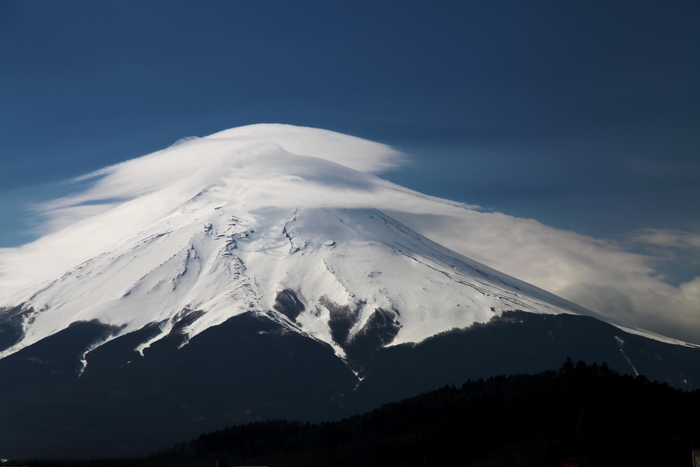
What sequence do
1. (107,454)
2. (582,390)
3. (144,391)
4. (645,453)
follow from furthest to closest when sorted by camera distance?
(144,391), (107,454), (582,390), (645,453)

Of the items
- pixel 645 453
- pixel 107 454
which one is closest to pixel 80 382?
pixel 107 454

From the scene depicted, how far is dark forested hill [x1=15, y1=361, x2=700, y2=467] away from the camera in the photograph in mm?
88125

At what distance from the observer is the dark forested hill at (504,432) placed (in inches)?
3469

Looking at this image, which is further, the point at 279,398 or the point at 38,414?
the point at 279,398

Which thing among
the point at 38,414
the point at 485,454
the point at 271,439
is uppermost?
the point at 485,454

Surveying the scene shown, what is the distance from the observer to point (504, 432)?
3848 inches

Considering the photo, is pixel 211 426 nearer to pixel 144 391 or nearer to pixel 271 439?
pixel 144 391

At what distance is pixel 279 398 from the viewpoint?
19638cm

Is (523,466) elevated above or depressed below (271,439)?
above

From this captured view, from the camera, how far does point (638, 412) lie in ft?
307

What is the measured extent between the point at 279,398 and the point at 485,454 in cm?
10575

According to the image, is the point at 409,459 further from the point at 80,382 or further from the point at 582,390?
the point at 80,382

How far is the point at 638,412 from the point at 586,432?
657 centimetres

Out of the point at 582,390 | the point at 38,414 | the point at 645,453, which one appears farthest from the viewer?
the point at 38,414
